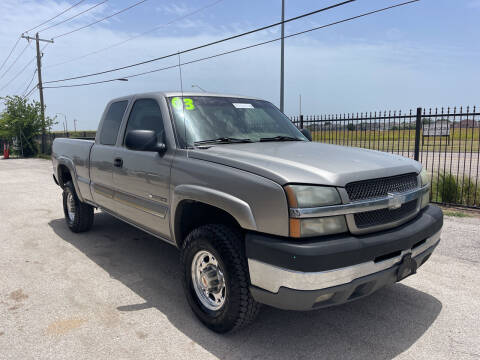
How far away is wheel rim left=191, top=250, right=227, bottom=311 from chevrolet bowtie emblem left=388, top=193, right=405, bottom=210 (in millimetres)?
1316

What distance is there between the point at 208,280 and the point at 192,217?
59 centimetres

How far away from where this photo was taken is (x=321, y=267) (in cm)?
Answer: 230

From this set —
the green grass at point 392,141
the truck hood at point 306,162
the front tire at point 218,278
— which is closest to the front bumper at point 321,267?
the front tire at point 218,278

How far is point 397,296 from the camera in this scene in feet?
11.8

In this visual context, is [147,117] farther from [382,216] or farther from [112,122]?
[382,216]

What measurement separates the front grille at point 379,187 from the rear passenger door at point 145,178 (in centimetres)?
162

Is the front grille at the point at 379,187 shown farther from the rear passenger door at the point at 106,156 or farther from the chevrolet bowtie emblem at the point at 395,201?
the rear passenger door at the point at 106,156

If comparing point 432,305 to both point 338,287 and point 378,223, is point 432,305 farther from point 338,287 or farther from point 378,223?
point 338,287

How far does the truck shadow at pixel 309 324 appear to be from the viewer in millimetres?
2738

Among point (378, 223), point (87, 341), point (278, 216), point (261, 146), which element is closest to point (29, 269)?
point (87, 341)

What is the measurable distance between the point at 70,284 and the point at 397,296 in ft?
10.7

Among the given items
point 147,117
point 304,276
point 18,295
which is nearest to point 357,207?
point 304,276

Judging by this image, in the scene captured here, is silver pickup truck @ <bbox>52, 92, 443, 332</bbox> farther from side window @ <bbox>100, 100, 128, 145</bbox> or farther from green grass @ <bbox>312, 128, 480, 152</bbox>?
green grass @ <bbox>312, 128, 480, 152</bbox>

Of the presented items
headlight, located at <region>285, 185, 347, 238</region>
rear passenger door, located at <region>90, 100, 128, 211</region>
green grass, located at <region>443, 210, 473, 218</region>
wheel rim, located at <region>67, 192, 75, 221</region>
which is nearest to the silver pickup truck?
headlight, located at <region>285, 185, 347, 238</region>
